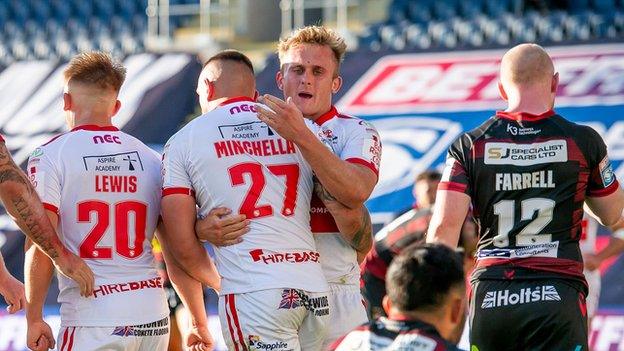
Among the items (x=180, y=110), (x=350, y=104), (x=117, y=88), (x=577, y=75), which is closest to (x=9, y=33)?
(x=180, y=110)

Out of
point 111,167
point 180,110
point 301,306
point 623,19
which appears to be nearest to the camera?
point 301,306

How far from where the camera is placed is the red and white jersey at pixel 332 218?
5918 millimetres

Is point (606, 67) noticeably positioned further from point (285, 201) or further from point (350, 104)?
point (285, 201)

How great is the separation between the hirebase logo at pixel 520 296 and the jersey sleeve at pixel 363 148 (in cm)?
84

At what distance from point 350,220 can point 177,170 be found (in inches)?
32.0

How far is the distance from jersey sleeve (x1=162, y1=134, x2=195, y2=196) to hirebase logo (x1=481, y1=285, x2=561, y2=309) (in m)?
1.51

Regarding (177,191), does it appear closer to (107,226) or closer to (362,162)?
(107,226)

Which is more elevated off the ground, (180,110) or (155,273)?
(155,273)

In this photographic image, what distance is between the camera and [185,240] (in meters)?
5.81

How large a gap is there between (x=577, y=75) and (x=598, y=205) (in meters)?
6.70

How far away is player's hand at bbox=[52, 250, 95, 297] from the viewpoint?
5.76 m

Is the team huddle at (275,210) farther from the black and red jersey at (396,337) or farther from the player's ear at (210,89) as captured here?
the black and red jersey at (396,337)

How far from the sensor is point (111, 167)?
5.98 metres

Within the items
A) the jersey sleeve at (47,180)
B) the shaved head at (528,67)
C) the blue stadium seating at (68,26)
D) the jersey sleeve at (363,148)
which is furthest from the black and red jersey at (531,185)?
the blue stadium seating at (68,26)
